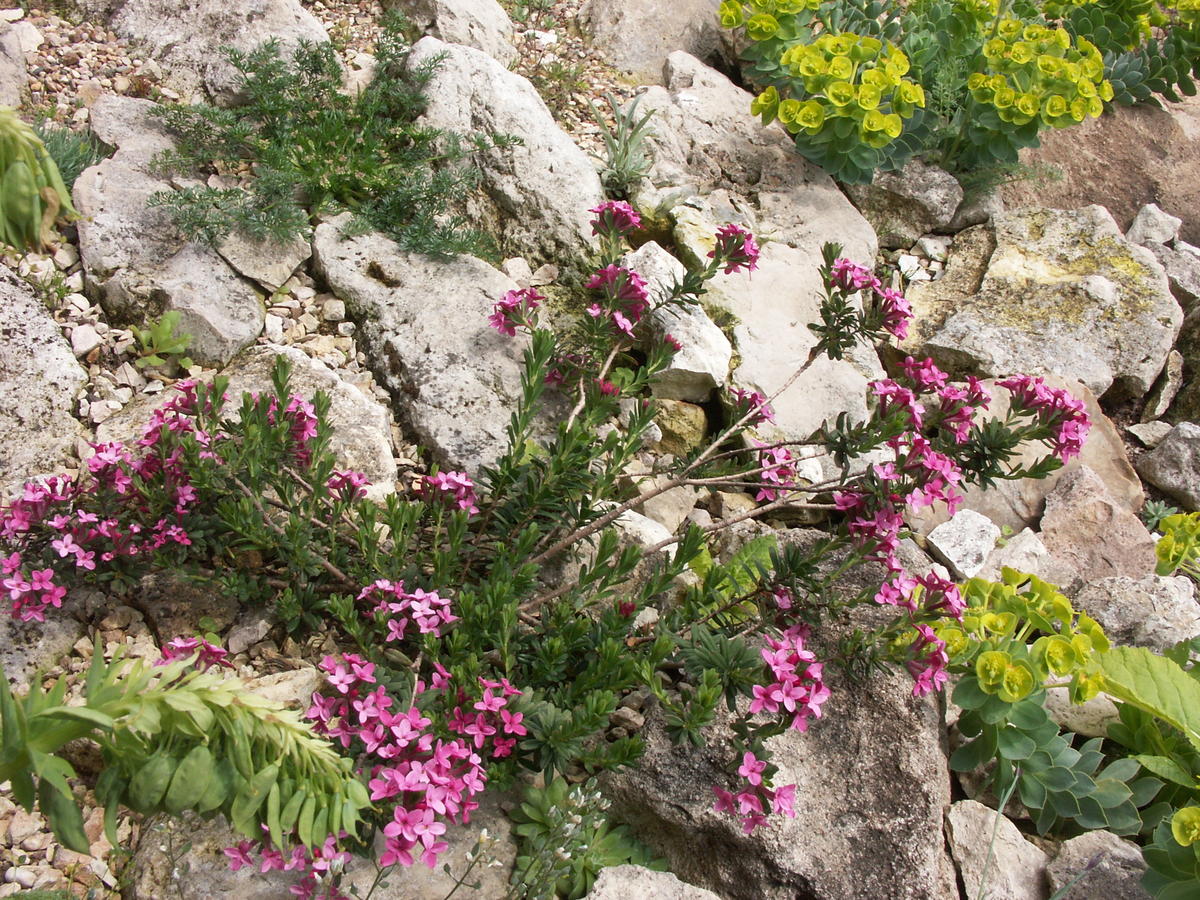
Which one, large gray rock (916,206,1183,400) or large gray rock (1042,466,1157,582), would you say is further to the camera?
large gray rock (916,206,1183,400)

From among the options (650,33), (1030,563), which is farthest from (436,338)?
(650,33)

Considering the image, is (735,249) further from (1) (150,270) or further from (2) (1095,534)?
(1) (150,270)

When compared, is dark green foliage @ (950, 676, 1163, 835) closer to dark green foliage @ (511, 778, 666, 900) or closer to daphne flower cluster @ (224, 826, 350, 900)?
dark green foliage @ (511, 778, 666, 900)

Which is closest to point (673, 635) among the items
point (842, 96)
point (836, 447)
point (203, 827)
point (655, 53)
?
point (836, 447)

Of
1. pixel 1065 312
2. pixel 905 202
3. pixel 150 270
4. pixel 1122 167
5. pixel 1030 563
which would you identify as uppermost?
pixel 1122 167

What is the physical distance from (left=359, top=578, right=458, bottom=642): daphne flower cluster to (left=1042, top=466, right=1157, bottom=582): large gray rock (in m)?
2.83

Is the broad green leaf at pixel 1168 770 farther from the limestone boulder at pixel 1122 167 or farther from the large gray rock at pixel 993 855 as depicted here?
the limestone boulder at pixel 1122 167

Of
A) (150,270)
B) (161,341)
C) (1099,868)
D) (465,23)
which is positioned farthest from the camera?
(465,23)

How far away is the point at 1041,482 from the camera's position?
15.0ft

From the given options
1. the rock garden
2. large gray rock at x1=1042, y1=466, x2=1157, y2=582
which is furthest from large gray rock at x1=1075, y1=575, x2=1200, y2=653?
large gray rock at x1=1042, y1=466, x2=1157, y2=582

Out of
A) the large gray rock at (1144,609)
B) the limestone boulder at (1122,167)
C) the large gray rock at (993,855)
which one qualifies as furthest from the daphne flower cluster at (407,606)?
the limestone boulder at (1122,167)

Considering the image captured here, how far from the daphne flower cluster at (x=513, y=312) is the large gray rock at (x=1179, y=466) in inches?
128

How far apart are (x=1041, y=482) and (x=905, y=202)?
191 cm

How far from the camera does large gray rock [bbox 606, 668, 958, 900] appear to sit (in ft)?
9.37
